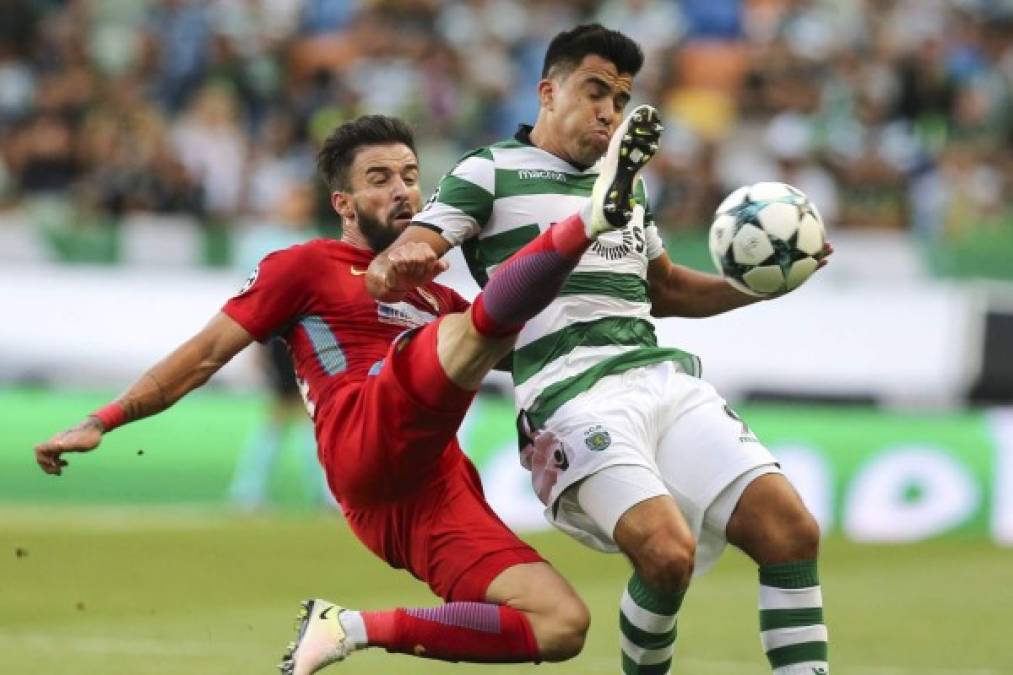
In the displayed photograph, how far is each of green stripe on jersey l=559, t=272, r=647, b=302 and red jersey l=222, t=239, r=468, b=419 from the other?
24.1 inches

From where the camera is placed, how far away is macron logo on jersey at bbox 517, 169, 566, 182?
6.87 metres

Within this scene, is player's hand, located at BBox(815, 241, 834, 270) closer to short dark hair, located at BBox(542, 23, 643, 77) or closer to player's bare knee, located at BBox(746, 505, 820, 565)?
player's bare knee, located at BBox(746, 505, 820, 565)

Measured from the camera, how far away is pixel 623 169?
5.91 metres

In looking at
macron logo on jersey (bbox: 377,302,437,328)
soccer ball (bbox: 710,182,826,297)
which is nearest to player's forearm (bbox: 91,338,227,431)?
macron logo on jersey (bbox: 377,302,437,328)

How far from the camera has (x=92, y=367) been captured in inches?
628

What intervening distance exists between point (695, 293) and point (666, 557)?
1.57 meters

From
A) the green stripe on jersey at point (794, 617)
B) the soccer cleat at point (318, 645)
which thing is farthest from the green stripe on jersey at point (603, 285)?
the soccer cleat at point (318, 645)

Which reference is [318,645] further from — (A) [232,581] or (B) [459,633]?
(A) [232,581]

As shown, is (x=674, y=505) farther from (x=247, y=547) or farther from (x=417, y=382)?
(x=247, y=547)

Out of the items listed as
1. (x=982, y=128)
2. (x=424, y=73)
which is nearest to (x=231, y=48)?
(x=424, y=73)

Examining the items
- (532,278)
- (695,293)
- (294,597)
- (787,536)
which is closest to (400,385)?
(532,278)

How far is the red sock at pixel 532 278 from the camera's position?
6.00m

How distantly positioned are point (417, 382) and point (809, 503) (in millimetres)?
8334

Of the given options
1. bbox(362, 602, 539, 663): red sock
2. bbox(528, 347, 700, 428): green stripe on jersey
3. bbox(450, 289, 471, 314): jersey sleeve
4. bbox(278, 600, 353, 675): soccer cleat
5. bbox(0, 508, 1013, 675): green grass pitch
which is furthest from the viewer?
bbox(0, 508, 1013, 675): green grass pitch
